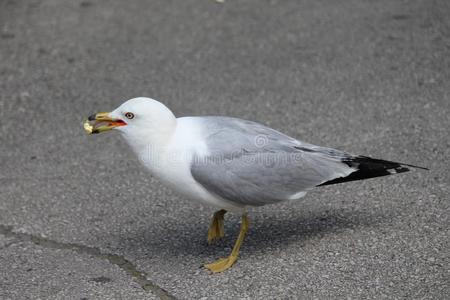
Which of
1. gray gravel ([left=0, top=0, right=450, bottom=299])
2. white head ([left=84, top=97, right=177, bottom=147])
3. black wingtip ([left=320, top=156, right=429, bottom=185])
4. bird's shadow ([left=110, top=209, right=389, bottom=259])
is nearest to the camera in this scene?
white head ([left=84, top=97, right=177, bottom=147])

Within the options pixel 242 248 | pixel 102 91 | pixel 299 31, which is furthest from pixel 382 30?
pixel 242 248

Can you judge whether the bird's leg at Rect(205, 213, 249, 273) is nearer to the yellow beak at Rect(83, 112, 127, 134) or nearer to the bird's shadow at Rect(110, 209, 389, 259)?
the bird's shadow at Rect(110, 209, 389, 259)

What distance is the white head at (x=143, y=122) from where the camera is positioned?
370cm

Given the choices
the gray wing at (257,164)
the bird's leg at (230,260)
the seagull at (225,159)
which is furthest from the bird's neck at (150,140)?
the bird's leg at (230,260)

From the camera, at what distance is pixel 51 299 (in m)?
3.64

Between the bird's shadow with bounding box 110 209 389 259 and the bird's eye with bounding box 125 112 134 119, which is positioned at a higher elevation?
the bird's eye with bounding box 125 112 134 119

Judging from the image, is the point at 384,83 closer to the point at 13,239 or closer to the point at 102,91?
the point at 102,91

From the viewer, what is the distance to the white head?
370 cm

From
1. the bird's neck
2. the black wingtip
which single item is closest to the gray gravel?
the black wingtip

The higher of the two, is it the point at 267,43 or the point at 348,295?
the point at 267,43

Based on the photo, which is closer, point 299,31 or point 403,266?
point 403,266

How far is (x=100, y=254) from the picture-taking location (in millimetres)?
4090

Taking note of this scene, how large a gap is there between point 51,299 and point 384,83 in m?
3.37

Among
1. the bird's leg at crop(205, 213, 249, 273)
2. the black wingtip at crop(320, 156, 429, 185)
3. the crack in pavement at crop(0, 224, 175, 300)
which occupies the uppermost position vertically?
the black wingtip at crop(320, 156, 429, 185)
